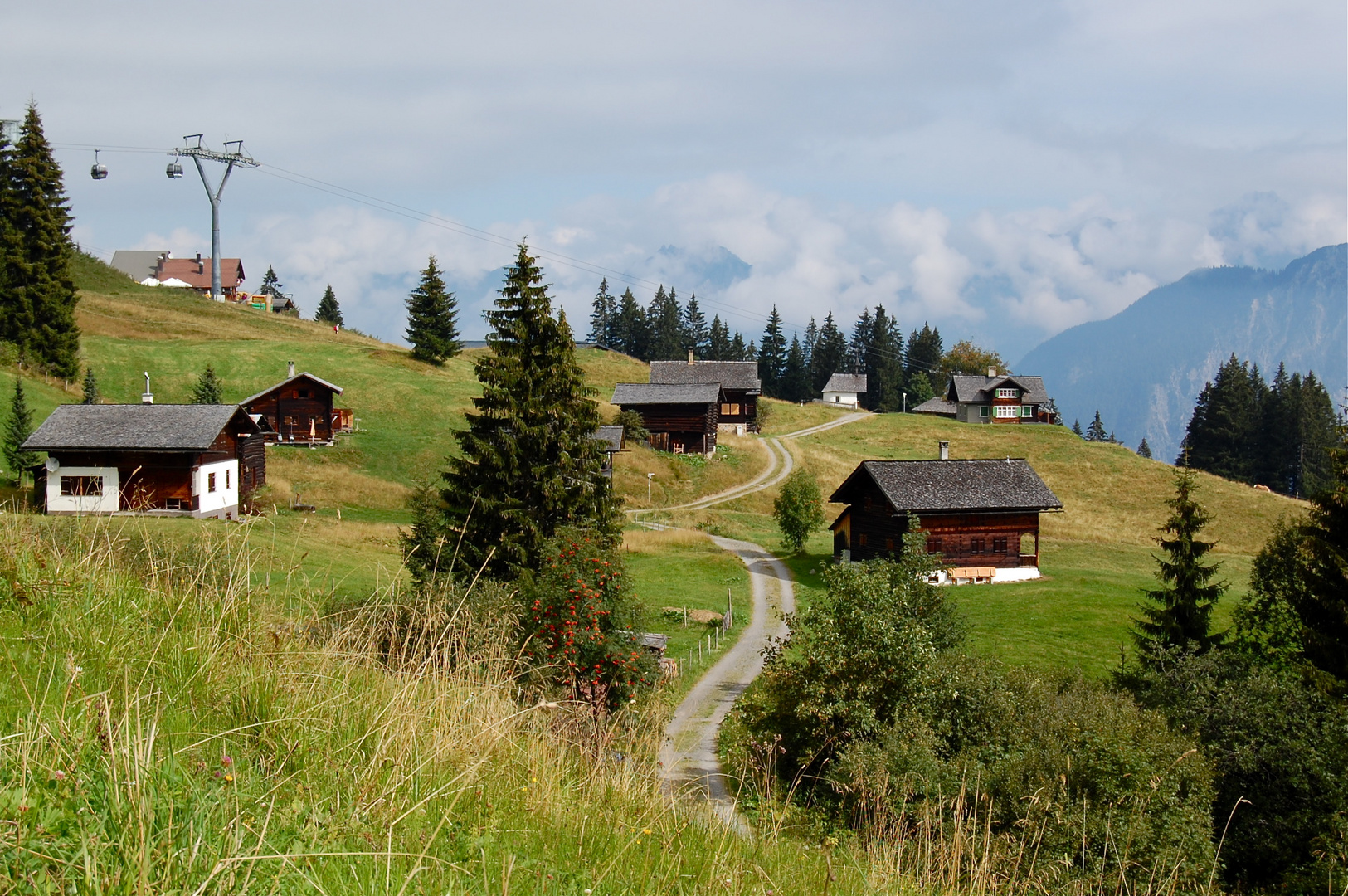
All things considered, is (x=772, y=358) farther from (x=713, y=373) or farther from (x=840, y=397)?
(x=713, y=373)

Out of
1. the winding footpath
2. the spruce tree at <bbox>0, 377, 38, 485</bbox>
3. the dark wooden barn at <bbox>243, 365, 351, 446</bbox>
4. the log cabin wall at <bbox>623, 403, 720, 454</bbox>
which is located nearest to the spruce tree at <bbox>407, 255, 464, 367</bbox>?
Result: the log cabin wall at <bbox>623, 403, 720, 454</bbox>

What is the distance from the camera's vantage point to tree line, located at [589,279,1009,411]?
142 metres

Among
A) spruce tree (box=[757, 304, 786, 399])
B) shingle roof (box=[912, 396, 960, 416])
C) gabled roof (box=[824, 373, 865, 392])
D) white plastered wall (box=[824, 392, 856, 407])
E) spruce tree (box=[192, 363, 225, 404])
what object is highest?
spruce tree (box=[757, 304, 786, 399])

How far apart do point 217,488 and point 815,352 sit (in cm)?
11627

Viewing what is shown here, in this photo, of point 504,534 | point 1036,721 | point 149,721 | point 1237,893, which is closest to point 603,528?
point 504,534

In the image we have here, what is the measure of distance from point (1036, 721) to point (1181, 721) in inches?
177

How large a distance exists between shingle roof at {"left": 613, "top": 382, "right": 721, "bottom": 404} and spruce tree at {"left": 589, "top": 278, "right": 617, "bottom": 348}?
70713 millimetres

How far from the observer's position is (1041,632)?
1294 inches

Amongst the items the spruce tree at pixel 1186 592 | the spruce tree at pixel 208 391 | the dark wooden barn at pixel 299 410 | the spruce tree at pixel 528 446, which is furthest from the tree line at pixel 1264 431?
the spruce tree at pixel 208 391

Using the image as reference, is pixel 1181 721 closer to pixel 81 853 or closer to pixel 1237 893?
pixel 1237 893

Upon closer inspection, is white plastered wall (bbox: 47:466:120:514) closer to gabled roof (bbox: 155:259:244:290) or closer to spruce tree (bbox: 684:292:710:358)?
gabled roof (bbox: 155:259:244:290)

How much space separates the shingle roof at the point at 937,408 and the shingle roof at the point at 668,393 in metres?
48.8

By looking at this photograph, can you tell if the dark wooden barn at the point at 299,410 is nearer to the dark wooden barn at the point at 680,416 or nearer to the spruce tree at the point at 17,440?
the spruce tree at the point at 17,440

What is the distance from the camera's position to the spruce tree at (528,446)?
29.3 m
